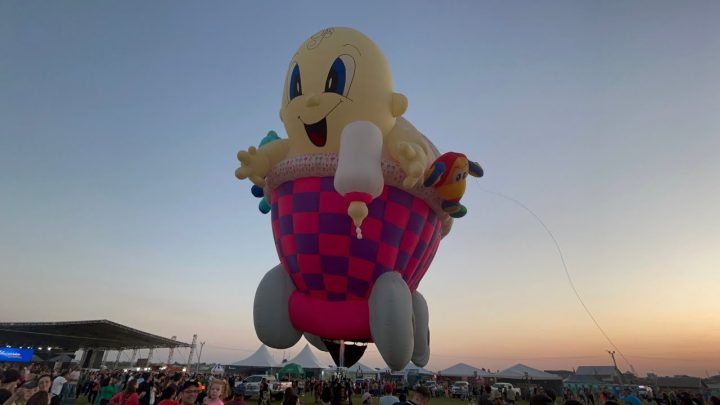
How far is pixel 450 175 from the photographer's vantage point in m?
6.25

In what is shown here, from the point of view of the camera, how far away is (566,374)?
6544 cm

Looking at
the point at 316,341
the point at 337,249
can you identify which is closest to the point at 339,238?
the point at 337,249

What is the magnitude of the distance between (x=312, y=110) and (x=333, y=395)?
306 inches

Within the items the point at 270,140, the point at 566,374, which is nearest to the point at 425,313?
the point at 270,140

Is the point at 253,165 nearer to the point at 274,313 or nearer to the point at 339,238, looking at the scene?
the point at 339,238

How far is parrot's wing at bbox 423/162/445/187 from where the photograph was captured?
6.20 metres

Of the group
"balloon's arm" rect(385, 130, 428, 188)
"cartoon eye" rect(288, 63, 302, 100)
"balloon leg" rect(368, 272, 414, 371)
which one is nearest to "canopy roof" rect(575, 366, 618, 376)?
"balloon leg" rect(368, 272, 414, 371)

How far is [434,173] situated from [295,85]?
9.02ft

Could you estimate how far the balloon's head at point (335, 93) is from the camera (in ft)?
20.9

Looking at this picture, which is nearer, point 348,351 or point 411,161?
point 411,161

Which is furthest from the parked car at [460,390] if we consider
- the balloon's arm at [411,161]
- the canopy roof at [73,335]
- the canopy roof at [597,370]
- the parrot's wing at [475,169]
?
the canopy roof at [597,370]

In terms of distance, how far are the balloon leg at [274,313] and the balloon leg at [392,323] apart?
1.56 metres

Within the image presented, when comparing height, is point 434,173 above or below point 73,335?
below

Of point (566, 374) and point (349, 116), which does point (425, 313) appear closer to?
point (349, 116)
